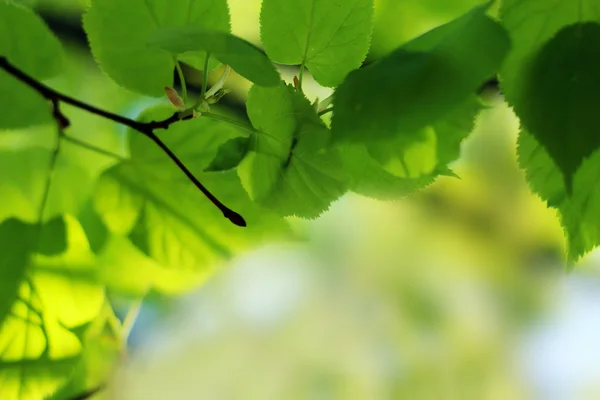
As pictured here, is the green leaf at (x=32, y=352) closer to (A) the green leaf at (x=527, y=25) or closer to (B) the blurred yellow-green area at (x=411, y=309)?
(A) the green leaf at (x=527, y=25)

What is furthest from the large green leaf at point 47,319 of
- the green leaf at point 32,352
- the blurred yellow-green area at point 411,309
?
the blurred yellow-green area at point 411,309

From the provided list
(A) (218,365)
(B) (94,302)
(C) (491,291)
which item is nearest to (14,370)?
(B) (94,302)

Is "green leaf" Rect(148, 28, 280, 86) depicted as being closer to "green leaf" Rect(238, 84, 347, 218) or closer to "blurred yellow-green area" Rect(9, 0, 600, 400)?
"green leaf" Rect(238, 84, 347, 218)

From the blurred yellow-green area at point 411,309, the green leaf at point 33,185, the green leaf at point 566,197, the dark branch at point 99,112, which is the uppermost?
the green leaf at point 566,197

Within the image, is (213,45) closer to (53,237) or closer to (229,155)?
(229,155)

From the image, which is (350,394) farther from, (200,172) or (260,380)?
(200,172)

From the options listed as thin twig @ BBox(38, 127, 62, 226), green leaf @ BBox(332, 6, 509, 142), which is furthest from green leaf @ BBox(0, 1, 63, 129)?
green leaf @ BBox(332, 6, 509, 142)

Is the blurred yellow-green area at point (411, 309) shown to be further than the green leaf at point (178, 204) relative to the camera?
Yes

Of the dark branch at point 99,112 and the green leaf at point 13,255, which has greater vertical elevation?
the dark branch at point 99,112
